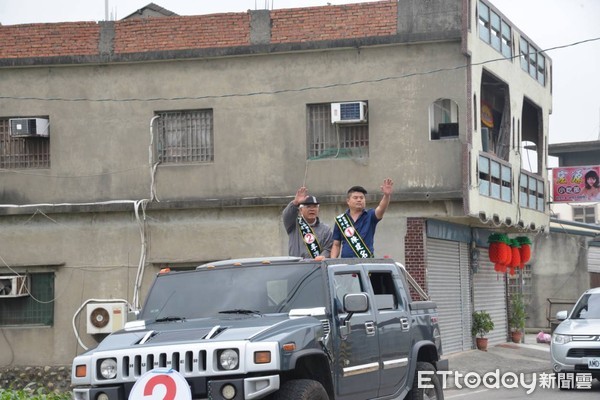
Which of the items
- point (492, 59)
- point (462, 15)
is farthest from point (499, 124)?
point (462, 15)

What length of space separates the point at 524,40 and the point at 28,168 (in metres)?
12.7

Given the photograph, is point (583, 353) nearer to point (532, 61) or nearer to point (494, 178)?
point (494, 178)

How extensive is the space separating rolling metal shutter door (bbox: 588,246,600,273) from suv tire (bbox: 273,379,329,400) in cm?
3110

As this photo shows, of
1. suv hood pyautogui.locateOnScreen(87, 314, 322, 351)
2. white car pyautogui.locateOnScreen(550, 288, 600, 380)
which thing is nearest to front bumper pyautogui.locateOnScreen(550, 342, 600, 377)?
white car pyautogui.locateOnScreen(550, 288, 600, 380)

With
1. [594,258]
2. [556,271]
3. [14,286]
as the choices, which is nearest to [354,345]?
[14,286]

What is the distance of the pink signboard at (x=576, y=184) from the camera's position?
31.0 m

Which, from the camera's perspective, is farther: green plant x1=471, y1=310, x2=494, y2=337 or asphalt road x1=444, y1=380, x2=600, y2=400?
green plant x1=471, y1=310, x2=494, y2=337

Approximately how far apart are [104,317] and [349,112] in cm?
671

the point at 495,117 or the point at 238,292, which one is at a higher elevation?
the point at 495,117

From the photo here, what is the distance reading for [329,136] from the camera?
24406mm

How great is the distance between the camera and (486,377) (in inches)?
841

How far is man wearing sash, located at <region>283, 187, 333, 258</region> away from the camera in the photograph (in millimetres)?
13125

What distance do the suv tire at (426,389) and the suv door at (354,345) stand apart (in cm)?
103

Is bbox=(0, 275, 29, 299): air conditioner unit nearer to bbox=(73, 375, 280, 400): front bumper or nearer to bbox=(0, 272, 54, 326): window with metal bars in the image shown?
bbox=(0, 272, 54, 326): window with metal bars
